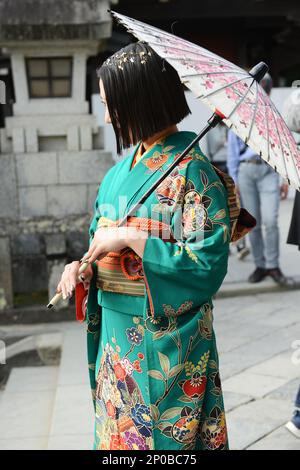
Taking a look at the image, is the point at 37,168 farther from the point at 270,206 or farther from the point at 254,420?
the point at 254,420

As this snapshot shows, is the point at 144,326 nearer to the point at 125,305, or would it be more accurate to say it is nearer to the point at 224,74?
the point at 125,305

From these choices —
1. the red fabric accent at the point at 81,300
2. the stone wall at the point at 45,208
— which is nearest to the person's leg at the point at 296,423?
the red fabric accent at the point at 81,300

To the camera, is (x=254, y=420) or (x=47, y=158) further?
(x=47, y=158)

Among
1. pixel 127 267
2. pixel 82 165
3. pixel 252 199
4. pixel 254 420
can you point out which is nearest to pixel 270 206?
pixel 252 199

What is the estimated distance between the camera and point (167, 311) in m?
2.18

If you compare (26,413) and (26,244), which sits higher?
(26,244)

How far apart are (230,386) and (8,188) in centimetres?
324

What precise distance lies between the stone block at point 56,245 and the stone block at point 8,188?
494 millimetres

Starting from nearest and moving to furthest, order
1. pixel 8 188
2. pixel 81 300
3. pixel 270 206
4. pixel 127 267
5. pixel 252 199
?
1. pixel 127 267
2. pixel 81 300
3. pixel 8 188
4. pixel 270 206
5. pixel 252 199

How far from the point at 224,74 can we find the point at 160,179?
40 centimetres

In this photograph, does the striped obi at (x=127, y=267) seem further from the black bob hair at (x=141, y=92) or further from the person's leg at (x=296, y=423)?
the person's leg at (x=296, y=423)

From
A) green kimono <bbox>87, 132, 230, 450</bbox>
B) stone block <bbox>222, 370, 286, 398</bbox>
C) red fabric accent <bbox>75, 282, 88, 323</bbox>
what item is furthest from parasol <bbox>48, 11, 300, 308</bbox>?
stone block <bbox>222, 370, 286, 398</bbox>

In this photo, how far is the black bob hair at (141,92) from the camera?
2.23m

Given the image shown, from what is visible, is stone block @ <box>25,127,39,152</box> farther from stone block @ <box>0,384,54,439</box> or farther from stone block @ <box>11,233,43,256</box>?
stone block @ <box>0,384,54,439</box>
